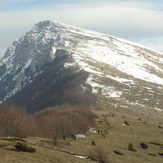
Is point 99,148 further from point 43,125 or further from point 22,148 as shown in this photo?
point 43,125

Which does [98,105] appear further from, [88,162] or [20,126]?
[88,162]

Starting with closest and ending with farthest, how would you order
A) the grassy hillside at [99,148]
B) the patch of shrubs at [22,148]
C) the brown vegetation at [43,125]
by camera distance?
the grassy hillside at [99,148] → the patch of shrubs at [22,148] → the brown vegetation at [43,125]

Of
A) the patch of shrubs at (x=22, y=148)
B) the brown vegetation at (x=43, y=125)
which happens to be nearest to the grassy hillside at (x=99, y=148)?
the patch of shrubs at (x=22, y=148)

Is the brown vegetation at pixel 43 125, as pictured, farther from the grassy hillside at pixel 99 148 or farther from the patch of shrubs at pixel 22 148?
Result: the patch of shrubs at pixel 22 148

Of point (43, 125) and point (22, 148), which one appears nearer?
point (22, 148)

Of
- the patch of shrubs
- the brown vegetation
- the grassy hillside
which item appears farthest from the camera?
the brown vegetation

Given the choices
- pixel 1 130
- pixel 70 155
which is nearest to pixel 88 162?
pixel 70 155

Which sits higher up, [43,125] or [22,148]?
[43,125]

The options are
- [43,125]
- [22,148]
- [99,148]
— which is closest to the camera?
[22,148]

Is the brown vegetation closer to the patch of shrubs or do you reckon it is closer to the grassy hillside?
the grassy hillside

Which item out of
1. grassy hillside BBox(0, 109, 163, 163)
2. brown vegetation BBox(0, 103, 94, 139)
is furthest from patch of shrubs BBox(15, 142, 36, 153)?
brown vegetation BBox(0, 103, 94, 139)

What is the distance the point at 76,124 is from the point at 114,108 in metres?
87.4

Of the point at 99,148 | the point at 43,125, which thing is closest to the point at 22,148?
the point at 99,148

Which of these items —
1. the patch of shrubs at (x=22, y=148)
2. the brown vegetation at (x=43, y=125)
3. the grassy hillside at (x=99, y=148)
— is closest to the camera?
the grassy hillside at (x=99, y=148)
